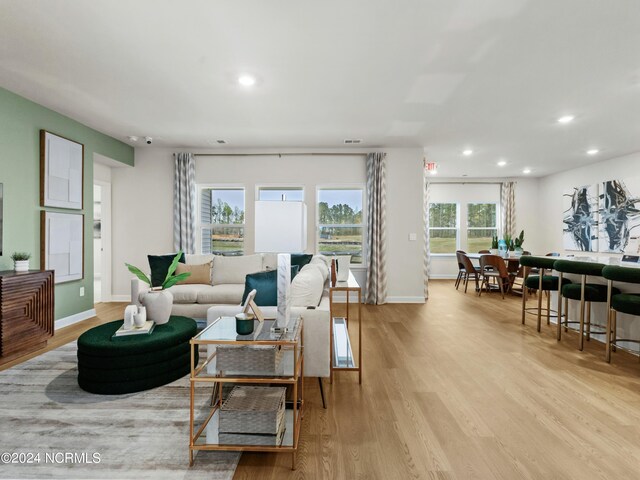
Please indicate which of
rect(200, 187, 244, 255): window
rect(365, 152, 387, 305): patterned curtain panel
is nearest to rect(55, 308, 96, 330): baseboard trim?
rect(200, 187, 244, 255): window

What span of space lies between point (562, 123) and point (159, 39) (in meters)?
4.86

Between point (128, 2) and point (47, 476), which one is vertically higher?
point (128, 2)

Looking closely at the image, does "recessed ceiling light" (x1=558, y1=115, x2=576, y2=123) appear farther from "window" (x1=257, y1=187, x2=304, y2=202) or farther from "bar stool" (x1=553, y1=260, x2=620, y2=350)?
"window" (x1=257, y1=187, x2=304, y2=202)

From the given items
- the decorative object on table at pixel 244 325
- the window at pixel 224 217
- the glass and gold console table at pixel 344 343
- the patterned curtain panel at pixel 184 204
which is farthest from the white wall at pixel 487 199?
the decorative object on table at pixel 244 325

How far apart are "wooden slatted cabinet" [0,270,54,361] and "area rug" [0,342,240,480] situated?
563 mm

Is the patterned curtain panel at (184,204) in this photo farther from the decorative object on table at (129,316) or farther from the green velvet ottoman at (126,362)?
the green velvet ottoman at (126,362)

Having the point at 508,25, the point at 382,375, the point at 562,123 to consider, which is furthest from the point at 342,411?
the point at 562,123

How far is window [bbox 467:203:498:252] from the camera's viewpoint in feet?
29.5

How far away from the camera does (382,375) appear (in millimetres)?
2877

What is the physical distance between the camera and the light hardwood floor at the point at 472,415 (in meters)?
1.74

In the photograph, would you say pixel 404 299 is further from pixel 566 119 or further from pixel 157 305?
pixel 157 305

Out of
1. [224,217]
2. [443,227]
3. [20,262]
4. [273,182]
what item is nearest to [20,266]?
[20,262]

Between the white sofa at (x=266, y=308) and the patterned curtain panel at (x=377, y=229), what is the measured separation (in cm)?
172

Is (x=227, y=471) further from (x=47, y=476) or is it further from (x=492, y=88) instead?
(x=492, y=88)
